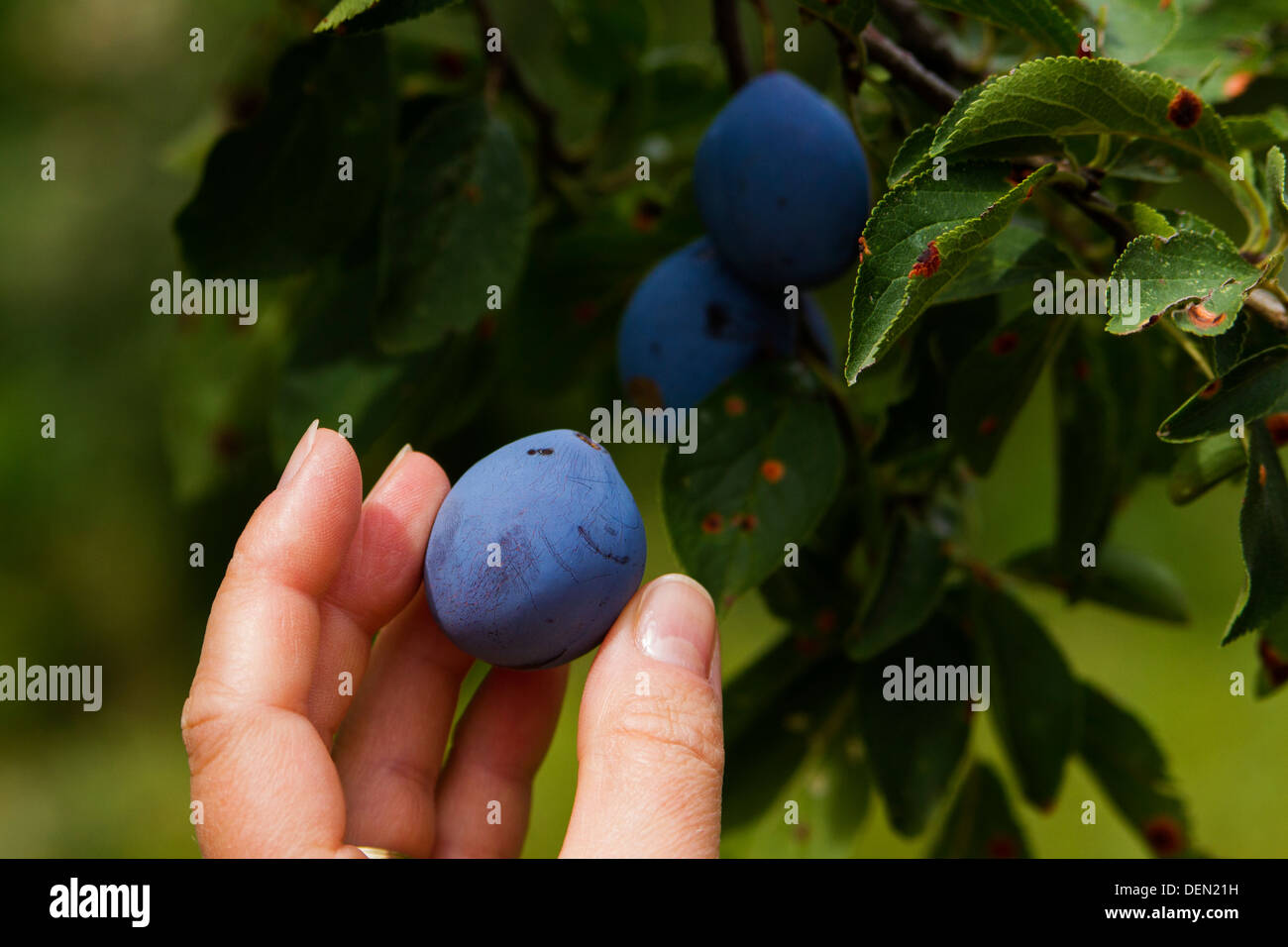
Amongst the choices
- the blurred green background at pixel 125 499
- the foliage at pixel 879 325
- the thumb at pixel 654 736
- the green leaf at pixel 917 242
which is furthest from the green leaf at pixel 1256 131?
the blurred green background at pixel 125 499

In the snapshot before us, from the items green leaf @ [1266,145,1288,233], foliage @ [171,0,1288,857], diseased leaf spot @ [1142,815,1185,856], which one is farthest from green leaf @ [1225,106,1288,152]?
diseased leaf spot @ [1142,815,1185,856]

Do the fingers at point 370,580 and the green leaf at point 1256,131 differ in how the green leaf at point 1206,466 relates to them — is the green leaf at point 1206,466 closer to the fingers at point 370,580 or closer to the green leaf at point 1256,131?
the green leaf at point 1256,131

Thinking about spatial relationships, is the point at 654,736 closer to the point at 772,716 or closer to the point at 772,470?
the point at 772,470

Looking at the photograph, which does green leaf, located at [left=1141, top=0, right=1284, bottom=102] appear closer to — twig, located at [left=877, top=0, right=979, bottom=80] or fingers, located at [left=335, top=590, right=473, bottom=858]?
twig, located at [left=877, top=0, right=979, bottom=80]

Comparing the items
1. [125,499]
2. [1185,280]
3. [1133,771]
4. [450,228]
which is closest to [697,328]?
[450,228]
